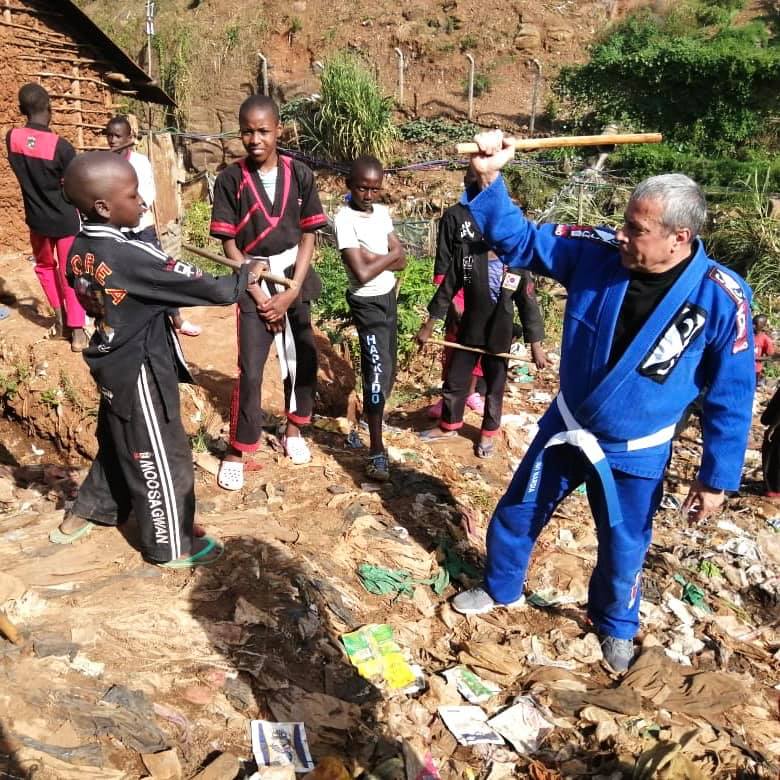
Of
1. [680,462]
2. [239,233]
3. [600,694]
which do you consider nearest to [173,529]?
[239,233]

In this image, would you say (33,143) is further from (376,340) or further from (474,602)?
(474,602)

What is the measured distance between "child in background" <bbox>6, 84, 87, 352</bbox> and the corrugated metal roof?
12.4 ft

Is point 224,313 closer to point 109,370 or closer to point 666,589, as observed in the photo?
point 109,370

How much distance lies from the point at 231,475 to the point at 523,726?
2.11 metres

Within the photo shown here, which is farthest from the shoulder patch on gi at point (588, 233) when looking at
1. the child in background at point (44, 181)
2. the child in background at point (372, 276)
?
the child in background at point (44, 181)

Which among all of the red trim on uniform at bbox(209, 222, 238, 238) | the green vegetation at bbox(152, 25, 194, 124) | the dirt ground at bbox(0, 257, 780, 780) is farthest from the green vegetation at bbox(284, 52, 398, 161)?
the red trim on uniform at bbox(209, 222, 238, 238)

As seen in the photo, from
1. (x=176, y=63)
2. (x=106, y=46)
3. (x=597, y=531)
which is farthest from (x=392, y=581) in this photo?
(x=176, y=63)

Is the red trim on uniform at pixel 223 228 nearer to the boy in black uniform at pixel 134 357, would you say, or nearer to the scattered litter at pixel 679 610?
the boy in black uniform at pixel 134 357

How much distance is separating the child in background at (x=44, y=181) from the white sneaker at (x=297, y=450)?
85.5 inches

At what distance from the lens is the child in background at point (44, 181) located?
537 cm

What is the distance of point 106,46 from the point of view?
29.1ft

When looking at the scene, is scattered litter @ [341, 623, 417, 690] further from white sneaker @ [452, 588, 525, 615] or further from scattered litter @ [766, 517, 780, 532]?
scattered litter @ [766, 517, 780, 532]

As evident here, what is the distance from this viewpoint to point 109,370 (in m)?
2.82

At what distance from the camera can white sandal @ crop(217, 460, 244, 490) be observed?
4039 mm
